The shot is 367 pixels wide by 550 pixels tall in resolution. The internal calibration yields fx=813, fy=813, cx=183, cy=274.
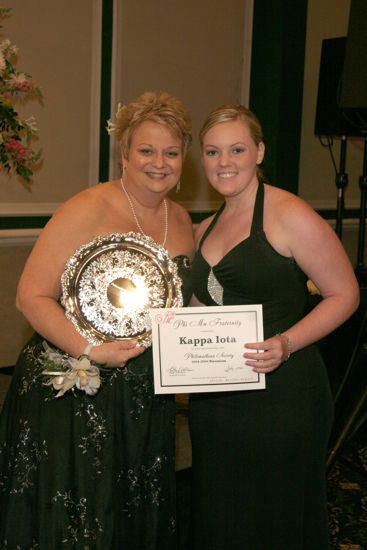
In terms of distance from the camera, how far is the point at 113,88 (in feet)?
16.4

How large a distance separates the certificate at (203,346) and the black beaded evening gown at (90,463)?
0.79 feet

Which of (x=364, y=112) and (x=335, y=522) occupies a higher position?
(x=364, y=112)

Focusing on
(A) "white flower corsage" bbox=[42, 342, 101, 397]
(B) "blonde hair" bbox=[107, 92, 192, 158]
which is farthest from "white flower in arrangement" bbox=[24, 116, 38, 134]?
(A) "white flower corsage" bbox=[42, 342, 101, 397]

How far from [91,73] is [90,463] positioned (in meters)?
3.02

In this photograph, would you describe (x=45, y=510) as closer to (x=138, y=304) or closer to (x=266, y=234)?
(x=138, y=304)

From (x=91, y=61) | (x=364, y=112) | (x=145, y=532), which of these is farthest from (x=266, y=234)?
(x=91, y=61)

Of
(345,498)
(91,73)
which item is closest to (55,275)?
(345,498)

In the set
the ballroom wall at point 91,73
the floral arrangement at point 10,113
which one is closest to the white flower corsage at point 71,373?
the floral arrangement at point 10,113

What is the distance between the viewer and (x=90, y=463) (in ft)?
8.07

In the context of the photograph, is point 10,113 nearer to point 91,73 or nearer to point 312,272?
point 91,73

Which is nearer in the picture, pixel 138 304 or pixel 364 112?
pixel 138 304

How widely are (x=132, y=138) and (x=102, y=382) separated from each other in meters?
0.76

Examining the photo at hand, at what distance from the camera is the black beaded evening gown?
8.07 ft

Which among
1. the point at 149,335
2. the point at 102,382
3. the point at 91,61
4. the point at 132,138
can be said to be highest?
the point at 91,61
